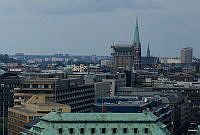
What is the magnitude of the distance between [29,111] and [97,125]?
57.1m

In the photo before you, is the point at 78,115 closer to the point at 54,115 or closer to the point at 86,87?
the point at 54,115

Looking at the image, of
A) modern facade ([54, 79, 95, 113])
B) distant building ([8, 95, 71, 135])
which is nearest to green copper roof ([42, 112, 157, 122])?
distant building ([8, 95, 71, 135])

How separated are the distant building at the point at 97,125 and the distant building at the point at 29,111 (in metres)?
43.5

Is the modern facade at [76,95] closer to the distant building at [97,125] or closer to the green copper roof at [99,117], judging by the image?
the green copper roof at [99,117]

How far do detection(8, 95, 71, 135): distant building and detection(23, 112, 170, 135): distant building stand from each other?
143ft

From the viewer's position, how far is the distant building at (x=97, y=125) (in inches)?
3324

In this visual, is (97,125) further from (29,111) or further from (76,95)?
(76,95)

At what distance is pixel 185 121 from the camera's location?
631ft

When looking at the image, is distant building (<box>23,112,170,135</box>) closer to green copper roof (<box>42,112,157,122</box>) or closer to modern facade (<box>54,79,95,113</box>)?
green copper roof (<box>42,112,157,122</box>)

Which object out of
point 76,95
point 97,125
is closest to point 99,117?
point 97,125

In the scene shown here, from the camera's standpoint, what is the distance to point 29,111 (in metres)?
140

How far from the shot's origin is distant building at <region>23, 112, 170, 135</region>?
84.4 m

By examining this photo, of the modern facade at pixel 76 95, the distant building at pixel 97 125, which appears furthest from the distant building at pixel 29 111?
the distant building at pixel 97 125

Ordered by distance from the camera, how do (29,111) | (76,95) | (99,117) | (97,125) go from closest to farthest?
(97,125)
(99,117)
(29,111)
(76,95)
